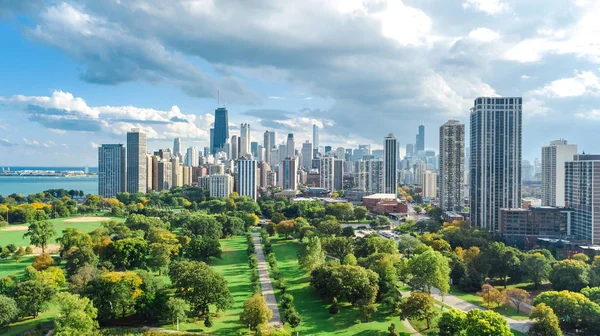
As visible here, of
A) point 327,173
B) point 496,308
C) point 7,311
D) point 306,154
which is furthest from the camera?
point 306,154

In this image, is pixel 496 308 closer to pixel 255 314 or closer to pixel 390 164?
pixel 255 314

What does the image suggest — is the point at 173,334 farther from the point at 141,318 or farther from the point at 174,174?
the point at 174,174

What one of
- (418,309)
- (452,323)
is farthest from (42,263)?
(452,323)

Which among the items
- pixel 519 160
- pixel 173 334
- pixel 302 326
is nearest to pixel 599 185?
pixel 519 160

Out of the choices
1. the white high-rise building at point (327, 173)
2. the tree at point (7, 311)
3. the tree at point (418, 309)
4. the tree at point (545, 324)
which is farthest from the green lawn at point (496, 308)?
the white high-rise building at point (327, 173)

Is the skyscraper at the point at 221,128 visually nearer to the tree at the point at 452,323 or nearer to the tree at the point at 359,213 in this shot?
the tree at the point at 359,213

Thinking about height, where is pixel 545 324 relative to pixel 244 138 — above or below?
below

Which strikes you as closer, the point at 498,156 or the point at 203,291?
the point at 203,291
